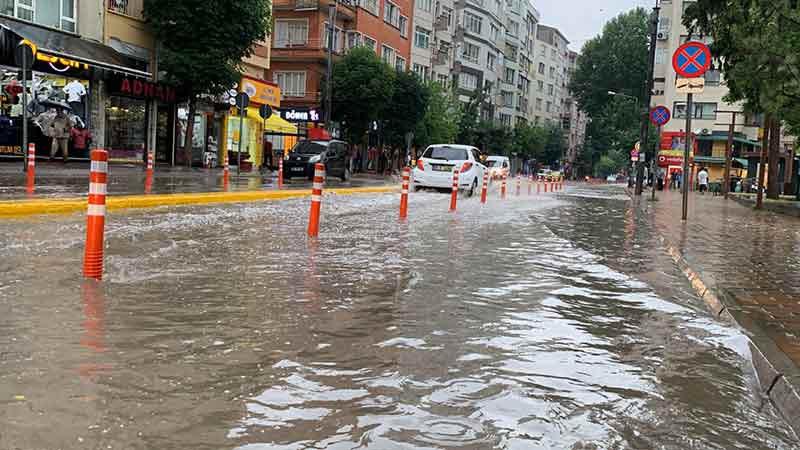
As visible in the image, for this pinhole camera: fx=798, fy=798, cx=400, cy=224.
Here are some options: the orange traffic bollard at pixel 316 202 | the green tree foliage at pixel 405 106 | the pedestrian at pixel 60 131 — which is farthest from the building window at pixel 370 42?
the orange traffic bollard at pixel 316 202

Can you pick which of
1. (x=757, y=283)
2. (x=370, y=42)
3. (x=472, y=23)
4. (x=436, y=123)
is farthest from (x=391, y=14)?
(x=757, y=283)

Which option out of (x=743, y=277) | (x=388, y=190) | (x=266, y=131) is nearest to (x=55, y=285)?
(x=743, y=277)

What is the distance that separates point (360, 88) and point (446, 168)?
2219 centimetres

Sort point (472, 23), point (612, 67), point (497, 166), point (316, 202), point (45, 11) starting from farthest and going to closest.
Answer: point (612, 67) → point (472, 23) → point (497, 166) → point (45, 11) → point (316, 202)

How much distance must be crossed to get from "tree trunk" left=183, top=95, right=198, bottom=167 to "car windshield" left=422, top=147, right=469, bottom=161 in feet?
40.9

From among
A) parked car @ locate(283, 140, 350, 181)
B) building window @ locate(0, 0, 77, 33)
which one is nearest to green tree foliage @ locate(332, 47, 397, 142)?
parked car @ locate(283, 140, 350, 181)

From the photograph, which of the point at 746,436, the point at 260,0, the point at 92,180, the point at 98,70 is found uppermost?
the point at 260,0

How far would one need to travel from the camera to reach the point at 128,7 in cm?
3200

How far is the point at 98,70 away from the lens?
28766 mm

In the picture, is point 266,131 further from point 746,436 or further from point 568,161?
point 568,161

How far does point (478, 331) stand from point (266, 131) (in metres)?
37.2

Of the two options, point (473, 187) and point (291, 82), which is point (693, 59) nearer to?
point (473, 187)

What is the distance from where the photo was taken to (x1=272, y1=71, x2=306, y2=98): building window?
52281 mm

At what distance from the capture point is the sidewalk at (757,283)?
4758 mm
